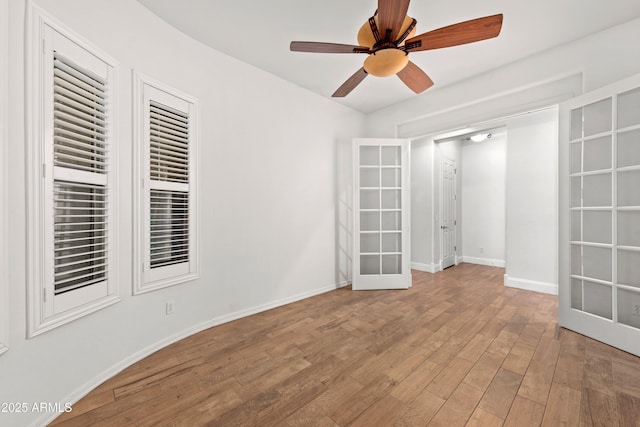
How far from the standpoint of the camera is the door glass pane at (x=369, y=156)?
413cm

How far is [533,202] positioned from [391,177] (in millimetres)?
2219

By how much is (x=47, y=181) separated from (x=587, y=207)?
13.7 feet

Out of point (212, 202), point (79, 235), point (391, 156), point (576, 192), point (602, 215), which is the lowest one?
point (79, 235)

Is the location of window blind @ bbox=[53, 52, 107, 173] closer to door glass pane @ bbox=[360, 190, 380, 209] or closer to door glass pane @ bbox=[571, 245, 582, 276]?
door glass pane @ bbox=[360, 190, 380, 209]

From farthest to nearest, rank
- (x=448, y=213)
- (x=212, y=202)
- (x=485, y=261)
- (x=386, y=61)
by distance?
(x=485, y=261) → (x=448, y=213) → (x=212, y=202) → (x=386, y=61)

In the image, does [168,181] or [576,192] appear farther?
[576,192]

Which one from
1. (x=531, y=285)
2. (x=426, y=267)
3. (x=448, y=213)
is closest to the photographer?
(x=531, y=285)

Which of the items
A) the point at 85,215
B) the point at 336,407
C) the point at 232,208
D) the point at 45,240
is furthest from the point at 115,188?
the point at 336,407

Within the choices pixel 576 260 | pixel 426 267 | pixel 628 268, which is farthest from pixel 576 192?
pixel 426 267

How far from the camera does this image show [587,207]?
2.50 m

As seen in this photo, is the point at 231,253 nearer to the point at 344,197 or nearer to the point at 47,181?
the point at 47,181

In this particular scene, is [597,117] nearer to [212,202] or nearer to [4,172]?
[212,202]

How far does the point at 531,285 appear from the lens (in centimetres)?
397

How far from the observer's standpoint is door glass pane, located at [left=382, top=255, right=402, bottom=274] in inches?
161
